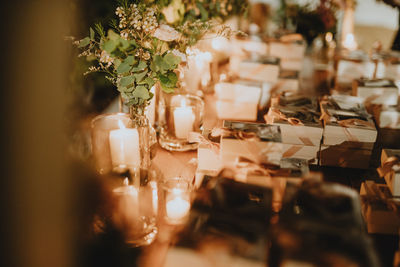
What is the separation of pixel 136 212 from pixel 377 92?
4.55 feet

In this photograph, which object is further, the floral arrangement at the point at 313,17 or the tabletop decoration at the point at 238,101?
the floral arrangement at the point at 313,17

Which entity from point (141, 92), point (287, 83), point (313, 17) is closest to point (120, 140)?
point (141, 92)

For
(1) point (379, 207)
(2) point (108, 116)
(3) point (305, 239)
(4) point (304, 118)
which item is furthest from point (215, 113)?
(3) point (305, 239)

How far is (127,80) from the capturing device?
3.47 feet

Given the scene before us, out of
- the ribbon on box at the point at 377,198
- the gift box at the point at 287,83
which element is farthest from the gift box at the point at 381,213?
the gift box at the point at 287,83

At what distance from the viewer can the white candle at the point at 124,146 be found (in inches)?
44.8

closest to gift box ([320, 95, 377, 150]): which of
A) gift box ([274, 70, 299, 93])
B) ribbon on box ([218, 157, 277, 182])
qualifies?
ribbon on box ([218, 157, 277, 182])

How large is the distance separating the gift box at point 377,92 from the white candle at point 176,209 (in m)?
1.20

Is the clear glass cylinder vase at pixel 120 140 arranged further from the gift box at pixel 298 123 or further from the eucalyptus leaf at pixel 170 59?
the gift box at pixel 298 123

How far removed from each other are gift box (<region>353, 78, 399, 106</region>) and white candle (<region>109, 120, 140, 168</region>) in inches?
45.1

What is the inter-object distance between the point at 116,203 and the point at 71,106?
3.69ft

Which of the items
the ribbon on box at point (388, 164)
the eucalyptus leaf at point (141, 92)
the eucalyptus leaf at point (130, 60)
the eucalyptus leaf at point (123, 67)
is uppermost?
the eucalyptus leaf at point (130, 60)

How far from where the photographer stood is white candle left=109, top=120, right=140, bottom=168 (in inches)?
44.8

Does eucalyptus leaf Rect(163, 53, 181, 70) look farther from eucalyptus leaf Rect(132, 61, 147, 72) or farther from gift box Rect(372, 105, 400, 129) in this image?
gift box Rect(372, 105, 400, 129)
